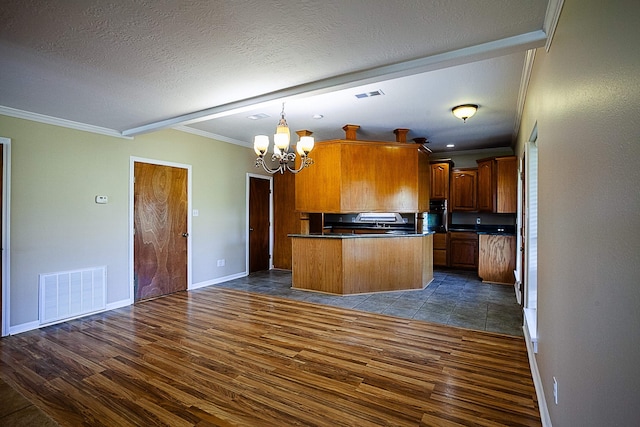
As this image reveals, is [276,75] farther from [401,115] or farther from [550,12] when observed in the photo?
[401,115]

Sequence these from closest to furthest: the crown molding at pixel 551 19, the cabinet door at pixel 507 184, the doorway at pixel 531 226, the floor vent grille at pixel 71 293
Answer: the crown molding at pixel 551 19 < the doorway at pixel 531 226 < the floor vent grille at pixel 71 293 < the cabinet door at pixel 507 184

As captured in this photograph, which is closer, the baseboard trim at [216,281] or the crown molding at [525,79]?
the crown molding at [525,79]

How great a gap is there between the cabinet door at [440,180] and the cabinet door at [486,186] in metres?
0.67

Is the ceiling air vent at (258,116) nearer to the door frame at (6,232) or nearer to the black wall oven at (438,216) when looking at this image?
the door frame at (6,232)

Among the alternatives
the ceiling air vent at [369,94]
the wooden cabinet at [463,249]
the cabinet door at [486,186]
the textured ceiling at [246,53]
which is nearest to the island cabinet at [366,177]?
the textured ceiling at [246,53]

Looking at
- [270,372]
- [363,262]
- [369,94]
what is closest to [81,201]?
[270,372]

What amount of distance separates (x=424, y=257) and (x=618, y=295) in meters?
4.60

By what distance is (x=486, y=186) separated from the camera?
6.54 m

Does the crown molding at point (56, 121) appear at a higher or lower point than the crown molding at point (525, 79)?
lower

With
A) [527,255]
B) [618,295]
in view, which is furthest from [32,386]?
[527,255]

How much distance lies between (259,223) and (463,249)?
434 cm

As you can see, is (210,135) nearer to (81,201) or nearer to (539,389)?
(81,201)

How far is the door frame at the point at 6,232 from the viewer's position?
11.6ft

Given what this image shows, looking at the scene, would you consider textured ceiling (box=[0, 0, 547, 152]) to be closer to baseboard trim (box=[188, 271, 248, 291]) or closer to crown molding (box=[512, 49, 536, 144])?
crown molding (box=[512, 49, 536, 144])
